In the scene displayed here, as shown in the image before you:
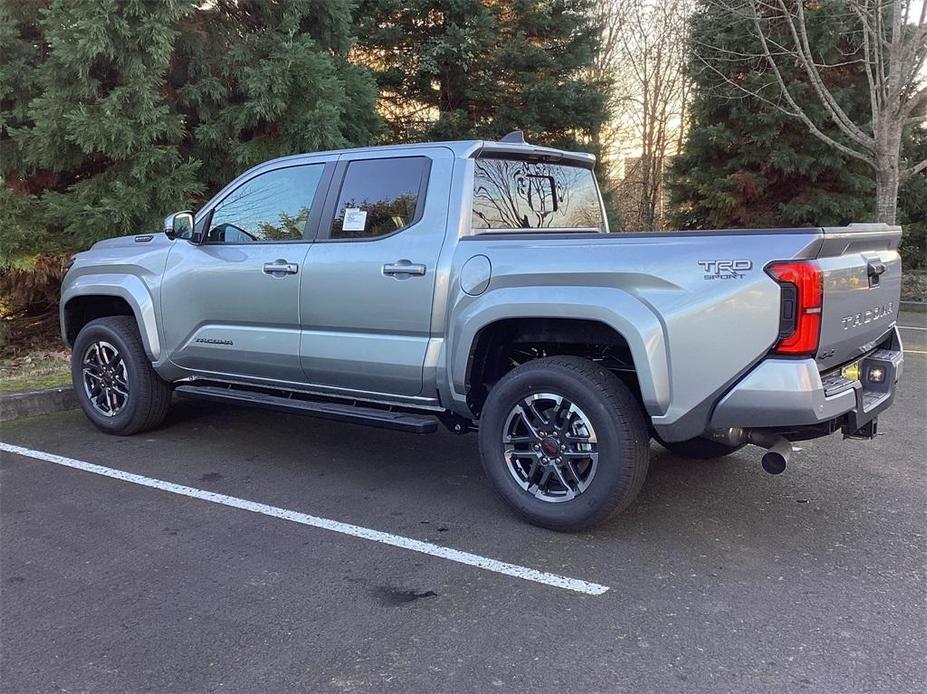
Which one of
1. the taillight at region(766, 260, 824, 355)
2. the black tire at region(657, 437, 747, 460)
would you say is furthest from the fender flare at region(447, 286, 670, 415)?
the black tire at region(657, 437, 747, 460)

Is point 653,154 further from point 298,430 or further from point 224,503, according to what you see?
point 224,503

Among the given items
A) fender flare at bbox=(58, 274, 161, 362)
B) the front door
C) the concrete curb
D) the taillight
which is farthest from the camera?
the concrete curb

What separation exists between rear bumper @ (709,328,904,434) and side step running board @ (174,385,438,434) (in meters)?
1.58

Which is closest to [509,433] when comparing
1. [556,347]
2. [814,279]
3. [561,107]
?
[556,347]

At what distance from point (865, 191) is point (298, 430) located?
44.6 feet

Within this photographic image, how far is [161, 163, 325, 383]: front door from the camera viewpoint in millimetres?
4863

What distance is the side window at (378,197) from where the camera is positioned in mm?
4488

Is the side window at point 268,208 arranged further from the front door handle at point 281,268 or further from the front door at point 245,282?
the front door handle at point 281,268

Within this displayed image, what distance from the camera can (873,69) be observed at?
14.4m

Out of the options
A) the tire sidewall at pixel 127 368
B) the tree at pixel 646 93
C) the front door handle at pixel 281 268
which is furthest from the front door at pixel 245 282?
the tree at pixel 646 93

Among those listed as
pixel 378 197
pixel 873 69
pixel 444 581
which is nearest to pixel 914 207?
pixel 873 69

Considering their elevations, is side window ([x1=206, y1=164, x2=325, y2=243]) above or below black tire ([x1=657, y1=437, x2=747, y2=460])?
above

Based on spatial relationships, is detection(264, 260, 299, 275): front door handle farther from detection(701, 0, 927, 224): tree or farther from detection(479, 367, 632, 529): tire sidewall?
detection(701, 0, 927, 224): tree

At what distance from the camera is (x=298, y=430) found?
19.5 feet
